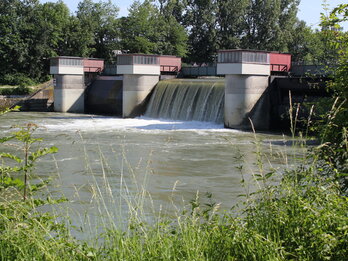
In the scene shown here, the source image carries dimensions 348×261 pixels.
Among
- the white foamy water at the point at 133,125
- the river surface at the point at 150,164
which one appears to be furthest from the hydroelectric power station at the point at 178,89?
the river surface at the point at 150,164

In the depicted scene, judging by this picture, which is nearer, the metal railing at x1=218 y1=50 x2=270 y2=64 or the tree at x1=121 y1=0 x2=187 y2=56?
the metal railing at x1=218 y1=50 x2=270 y2=64

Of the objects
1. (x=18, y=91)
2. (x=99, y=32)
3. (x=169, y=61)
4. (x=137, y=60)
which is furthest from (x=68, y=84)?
(x=99, y=32)

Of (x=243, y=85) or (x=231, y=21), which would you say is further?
(x=231, y=21)

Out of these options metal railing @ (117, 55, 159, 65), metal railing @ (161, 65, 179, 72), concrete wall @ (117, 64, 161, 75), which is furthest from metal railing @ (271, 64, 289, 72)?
metal railing @ (161, 65, 179, 72)

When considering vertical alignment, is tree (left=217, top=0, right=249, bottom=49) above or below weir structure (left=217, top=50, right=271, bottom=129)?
above

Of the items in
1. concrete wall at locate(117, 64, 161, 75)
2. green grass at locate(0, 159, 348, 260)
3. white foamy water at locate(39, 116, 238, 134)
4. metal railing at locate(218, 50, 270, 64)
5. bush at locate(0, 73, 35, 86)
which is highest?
metal railing at locate(218, 50, 270, 64)

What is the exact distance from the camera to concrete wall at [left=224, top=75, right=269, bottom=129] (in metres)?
26.0

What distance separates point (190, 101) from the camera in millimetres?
29078

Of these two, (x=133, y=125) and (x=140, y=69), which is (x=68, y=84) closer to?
(x=140, y=69)

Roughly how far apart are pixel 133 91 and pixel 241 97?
8872 mm

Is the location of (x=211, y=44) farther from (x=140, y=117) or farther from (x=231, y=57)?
(x=231, y=57)

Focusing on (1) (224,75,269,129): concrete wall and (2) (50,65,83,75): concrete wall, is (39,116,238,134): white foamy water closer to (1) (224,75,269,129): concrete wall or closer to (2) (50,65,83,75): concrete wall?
(1) (224,75,269,129): concrete wall

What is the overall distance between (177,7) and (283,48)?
11867 mm

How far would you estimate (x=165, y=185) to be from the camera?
1272 centimetres
